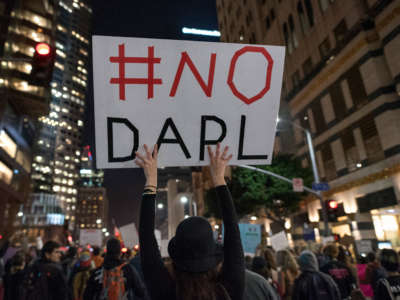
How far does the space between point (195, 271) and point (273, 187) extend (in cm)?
2402

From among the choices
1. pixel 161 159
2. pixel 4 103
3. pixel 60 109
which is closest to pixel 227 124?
pixel 161 159

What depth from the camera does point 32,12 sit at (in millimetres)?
44156

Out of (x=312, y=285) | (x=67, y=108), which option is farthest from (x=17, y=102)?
(x=67, y=108)

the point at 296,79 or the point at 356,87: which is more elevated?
the point at 296,79

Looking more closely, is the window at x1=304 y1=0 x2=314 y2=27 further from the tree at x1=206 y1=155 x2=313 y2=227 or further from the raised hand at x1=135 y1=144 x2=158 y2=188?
the raised hand at x1=135 y1=144 x2=158 y2=188

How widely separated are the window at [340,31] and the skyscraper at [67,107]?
456 feet

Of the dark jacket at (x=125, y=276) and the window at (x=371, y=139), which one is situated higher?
the window at (x=371, y=139)

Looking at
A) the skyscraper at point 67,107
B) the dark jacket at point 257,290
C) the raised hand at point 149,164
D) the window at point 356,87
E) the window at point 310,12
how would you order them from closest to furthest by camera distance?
the raised hand at point 149,164 → the dark jacket at point 257,290 → the window at point 356,87 → the window at point 310,12 → the skyscraper at point 67,107

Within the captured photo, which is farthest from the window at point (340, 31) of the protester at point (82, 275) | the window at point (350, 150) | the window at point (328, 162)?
the protester at point (82, 275)

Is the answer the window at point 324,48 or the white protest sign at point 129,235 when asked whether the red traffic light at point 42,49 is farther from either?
the window at point 324,48

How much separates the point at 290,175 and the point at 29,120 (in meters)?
34.0

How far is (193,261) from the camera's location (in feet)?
5.60

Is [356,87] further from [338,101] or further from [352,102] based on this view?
[338,101]

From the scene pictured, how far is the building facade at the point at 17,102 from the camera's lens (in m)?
31.7
